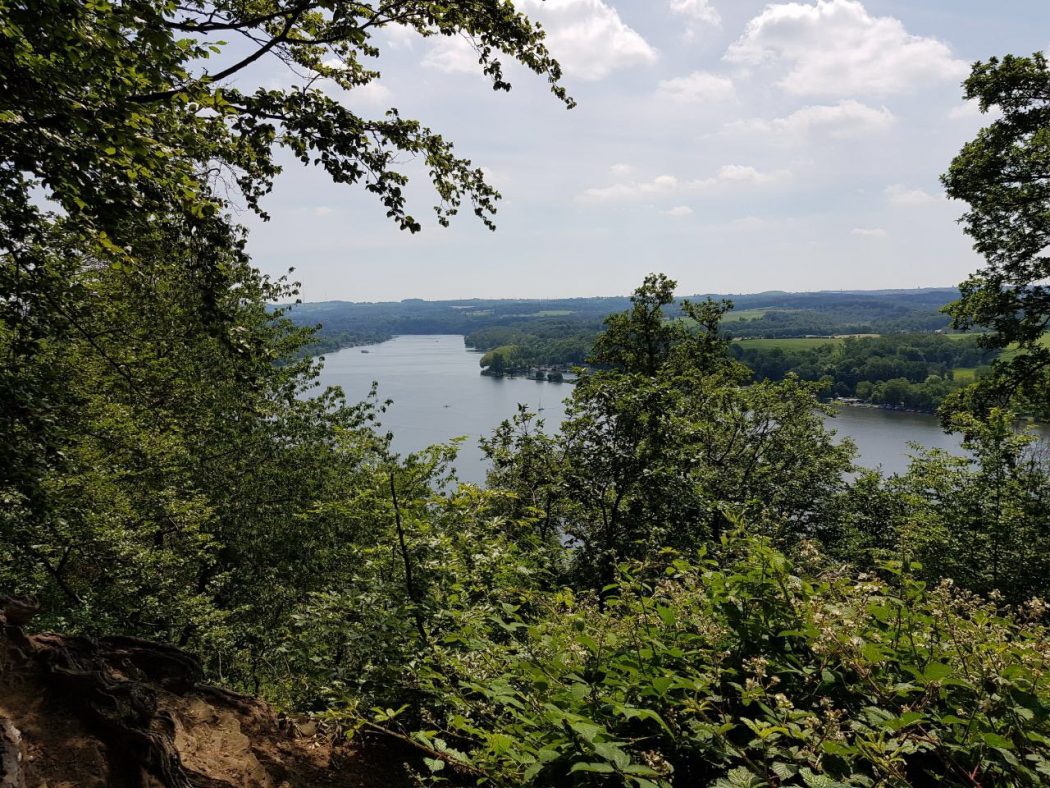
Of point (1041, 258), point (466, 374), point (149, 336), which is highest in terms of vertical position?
point (1041, 258)

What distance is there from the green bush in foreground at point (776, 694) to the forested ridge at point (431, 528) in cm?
2

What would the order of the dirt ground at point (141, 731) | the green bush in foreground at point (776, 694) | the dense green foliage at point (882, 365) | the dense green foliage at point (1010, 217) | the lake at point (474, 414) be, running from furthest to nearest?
1. the dense green foliage at point (882, 365)
2. the lake at point (474, 414)
3. the dense green foliage at point (1010, 217)
4. the dirt ground at point (141, 731)
5. the green bush in foreground at point (776, 694)

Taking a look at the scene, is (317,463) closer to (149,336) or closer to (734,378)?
(149,336)

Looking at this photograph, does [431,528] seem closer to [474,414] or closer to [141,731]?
[141,731]

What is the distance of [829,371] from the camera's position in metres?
107

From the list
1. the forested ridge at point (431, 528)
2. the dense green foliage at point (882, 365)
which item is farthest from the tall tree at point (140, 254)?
the dense green foliage at point (882, 365)

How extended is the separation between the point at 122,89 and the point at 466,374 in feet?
496

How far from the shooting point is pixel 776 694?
2512 millimetres

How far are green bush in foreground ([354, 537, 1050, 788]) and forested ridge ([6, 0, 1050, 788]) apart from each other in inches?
0.9

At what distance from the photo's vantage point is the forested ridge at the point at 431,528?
2566mm

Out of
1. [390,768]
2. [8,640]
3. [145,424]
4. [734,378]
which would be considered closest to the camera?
[8,640]

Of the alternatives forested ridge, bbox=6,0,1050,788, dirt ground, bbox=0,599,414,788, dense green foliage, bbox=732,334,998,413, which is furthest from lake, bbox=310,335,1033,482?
dirt ground, bbox=0,599,414,788

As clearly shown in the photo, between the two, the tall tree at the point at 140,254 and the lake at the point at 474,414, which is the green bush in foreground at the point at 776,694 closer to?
the tall tree at the point at 140,254

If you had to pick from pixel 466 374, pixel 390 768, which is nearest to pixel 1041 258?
pixel 390 768
